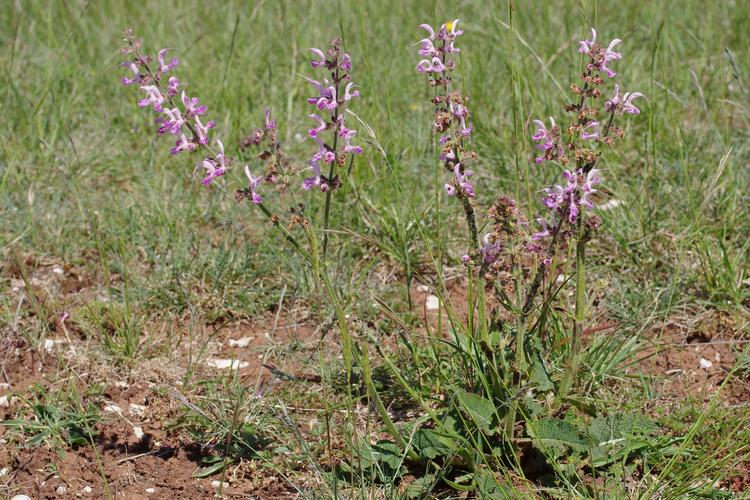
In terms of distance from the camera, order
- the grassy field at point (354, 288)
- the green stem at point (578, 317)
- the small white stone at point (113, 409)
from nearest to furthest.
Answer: the green stem at point (578, 317), the grassy field at point (354, 288), the small white stone at point (113, 409)

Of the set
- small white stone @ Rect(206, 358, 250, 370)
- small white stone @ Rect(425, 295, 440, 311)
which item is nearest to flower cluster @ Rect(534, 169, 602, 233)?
small white stone @ Rect(425, 295, 440, 311)

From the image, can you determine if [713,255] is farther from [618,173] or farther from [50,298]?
[50,298]

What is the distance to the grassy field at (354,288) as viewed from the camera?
2.32 meters

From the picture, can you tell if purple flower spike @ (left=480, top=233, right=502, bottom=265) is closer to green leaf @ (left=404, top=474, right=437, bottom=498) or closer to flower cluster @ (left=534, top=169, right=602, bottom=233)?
flower cluster @ (left=534, top=169, right=602, bottom=233)

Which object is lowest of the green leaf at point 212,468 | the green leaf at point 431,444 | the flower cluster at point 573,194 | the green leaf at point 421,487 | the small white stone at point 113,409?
the green leaf at point 212,468

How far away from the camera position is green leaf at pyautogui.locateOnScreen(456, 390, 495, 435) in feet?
7.32

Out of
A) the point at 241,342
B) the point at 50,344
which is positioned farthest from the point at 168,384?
the point at 50,344

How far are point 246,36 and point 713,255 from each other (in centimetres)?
290

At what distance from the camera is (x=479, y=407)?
2248mm

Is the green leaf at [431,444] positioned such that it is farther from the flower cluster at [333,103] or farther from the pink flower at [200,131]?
the pink flower at [200,131]

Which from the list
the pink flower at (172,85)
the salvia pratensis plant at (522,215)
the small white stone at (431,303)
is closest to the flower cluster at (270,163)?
the pink flower at (172,85)

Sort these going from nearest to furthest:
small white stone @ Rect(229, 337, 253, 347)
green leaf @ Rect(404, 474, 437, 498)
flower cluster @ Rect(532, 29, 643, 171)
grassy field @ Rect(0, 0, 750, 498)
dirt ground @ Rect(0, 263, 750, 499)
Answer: flower cluster @ Rect(532, 29, 643, 171) → green leaf @ Rect(404, 474, 437, 498) → grassy field @ Rect(0, 0, 750, 498) → dirt ground @ Rect(0, 263, 750, 499) → small white stone @ Rect(229, 337, 253, 347)

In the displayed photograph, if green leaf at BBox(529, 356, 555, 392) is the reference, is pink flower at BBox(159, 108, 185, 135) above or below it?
above

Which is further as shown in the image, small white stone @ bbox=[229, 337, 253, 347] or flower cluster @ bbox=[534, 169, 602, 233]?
small white stone @ bbox=[229, 337, 253, 347]
